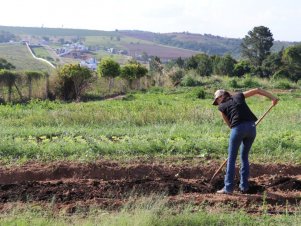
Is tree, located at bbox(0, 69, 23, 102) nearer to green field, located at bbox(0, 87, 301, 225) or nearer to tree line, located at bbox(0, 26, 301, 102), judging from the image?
tree line, located at bbox(0, 26, 301, 102)

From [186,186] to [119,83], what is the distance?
2199 centimetres

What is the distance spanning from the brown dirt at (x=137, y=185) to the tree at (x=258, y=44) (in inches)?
1479

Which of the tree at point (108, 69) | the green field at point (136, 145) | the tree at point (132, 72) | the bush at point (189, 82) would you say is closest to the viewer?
the green field at point (136, 145)

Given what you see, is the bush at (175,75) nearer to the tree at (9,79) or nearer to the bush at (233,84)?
the bush at (233,84)

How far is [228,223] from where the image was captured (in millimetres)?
5199

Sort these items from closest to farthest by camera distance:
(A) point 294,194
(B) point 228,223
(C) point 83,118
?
(B) point 228,223 → (A) point 294,194 → (C) point 83,118

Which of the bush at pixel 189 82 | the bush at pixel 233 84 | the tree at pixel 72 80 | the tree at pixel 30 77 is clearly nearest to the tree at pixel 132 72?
the bush at pixel 189 82

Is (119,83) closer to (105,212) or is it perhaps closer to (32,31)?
(105,212)

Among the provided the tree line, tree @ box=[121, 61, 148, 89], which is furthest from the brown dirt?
tree @ box=[121, 61, 148, 89]

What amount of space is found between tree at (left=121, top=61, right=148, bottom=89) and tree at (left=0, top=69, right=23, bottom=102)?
269 inches

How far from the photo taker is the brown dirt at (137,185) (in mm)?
6262

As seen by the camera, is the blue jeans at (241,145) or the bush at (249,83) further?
the bush at (249,83)

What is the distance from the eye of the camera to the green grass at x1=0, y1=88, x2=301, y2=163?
29.5ft

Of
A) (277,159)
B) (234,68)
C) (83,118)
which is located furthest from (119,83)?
(277,159)
